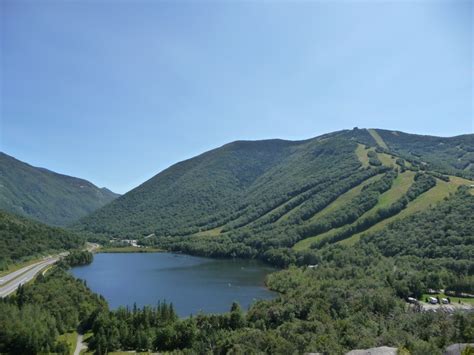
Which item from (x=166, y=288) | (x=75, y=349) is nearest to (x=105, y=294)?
(x=166, y=288)

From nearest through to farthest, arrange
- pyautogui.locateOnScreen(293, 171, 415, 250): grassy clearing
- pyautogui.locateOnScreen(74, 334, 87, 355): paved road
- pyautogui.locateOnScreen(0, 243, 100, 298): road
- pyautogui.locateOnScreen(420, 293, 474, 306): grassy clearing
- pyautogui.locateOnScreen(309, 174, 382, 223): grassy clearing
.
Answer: pyautogui.locateOnScreen(74, 334, 87, 355): paved road → pyautogui.locateOnScreen(420, 293, 474, 306): grassy clearing → pyautogui.locateOnScreen(0, 243, 100, 298): road → pyautogui.locateOnScreen(293, 171, 415, 250): grassy clearing → pyautogui.locateOnScreen(309, 174, 382, 223): grassy clearing

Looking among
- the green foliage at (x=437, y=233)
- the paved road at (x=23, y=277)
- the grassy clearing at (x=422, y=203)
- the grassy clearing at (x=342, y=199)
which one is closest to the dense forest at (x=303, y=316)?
the green foliage at (x=437, y=233)

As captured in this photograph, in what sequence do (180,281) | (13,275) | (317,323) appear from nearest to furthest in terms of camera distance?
(317,323), (13,275), (180,281)

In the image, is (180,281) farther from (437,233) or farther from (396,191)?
(396,191)

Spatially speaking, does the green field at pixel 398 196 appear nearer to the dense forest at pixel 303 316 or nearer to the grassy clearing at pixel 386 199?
the grassy clearing at pixel 386 199

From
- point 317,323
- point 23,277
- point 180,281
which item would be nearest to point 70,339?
point 317,323

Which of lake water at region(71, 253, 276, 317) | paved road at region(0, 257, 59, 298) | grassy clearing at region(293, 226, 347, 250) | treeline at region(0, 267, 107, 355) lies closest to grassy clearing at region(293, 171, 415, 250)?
grassy clearing at region(293, 226, 347, 250)

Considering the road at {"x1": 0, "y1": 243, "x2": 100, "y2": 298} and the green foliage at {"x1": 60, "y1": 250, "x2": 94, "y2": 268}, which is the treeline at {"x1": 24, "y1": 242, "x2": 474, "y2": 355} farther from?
the green foliage at {"x1": 60, "y1": 250, "x2": 94, "y2": 268}
